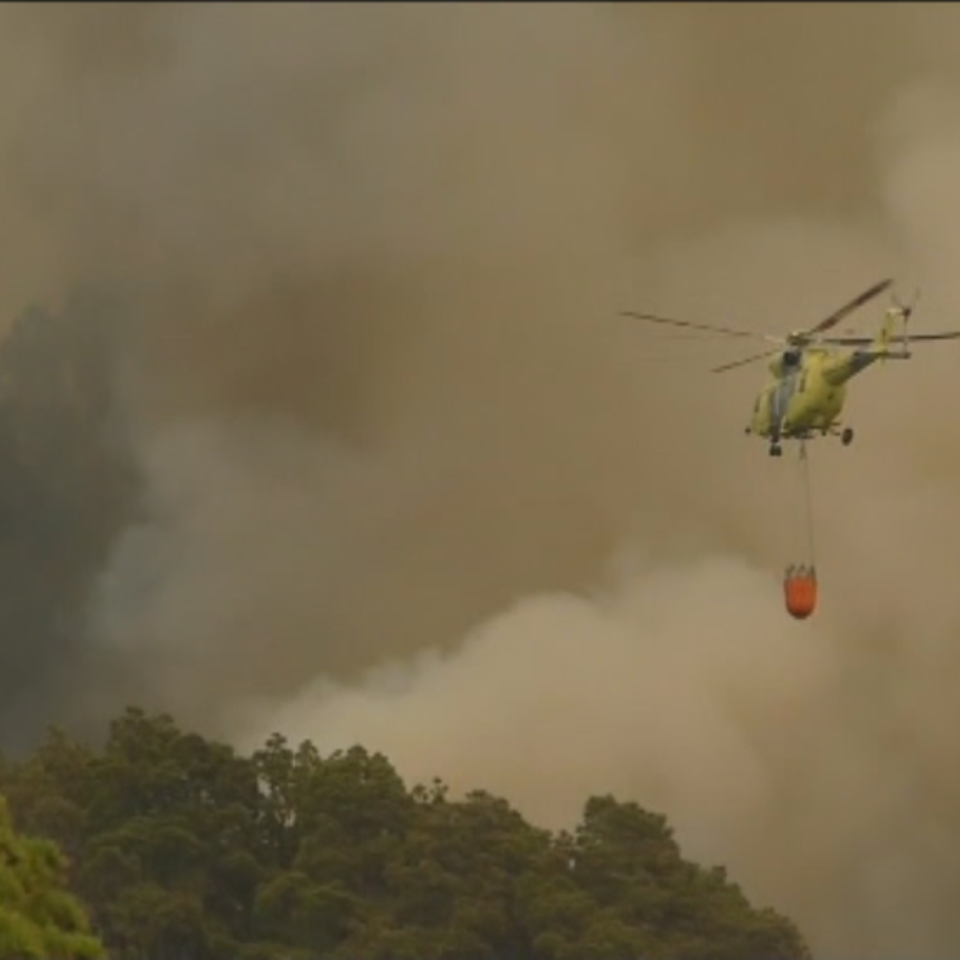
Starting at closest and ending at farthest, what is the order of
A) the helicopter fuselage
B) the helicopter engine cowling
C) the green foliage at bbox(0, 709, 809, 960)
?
the helicopter fuselage, the helicopter engine cowling, the green foliage at bbox(0, 709, 809, 960)

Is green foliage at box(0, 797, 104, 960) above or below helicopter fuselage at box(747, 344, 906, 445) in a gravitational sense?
below

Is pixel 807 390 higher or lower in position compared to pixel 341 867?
higher

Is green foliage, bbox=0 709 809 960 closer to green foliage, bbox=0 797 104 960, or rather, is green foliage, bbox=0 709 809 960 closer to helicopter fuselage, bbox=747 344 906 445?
helicopter fuselage, bbox=747 344 906 445

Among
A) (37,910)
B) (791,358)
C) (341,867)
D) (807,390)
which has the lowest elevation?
(37,910)

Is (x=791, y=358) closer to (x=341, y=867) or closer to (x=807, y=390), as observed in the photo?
(x=807, y=390)

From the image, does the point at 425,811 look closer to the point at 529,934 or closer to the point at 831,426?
the point at 529,934

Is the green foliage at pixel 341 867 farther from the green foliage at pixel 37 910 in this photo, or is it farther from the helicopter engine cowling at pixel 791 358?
the green foliage at pixel 37 910

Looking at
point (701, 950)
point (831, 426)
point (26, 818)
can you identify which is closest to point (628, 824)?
point (701, 950)

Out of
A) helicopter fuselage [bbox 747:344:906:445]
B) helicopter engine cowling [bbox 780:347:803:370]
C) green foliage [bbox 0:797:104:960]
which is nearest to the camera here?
green foliage [bbox 0:797:104:960]

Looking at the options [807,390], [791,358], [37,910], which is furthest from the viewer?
[791,358]
